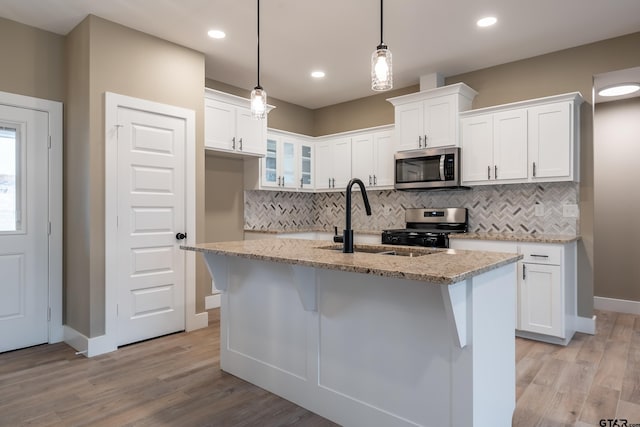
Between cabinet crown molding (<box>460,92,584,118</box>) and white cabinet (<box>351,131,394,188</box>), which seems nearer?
cabinet crown molding (<box>460,92,584,118</box>)

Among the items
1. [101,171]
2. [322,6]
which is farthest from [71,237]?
[322,6]

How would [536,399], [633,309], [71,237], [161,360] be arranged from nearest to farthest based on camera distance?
[536,399] → [161,360] → [71,237] → [633,309]

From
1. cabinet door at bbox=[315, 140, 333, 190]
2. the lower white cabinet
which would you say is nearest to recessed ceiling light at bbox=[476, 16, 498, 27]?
the lower white cabinet

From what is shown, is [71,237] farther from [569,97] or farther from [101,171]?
[569,97]

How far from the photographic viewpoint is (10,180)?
3264mm

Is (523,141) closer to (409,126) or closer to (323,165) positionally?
(409,126)

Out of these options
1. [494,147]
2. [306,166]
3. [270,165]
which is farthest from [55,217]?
[494,147]

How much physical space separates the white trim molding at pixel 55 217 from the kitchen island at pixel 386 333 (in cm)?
180

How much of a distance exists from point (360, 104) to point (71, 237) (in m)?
3.87

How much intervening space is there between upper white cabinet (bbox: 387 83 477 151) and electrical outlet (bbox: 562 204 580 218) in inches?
48.5

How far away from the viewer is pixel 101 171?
3.18m

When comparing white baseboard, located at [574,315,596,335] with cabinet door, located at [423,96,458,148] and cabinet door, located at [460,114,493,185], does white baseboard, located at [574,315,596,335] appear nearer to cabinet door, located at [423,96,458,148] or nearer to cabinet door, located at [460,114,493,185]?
cabinet door, located at [460,114,493,185]

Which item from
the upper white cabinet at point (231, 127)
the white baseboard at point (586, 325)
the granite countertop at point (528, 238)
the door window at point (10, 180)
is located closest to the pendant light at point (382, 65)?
the granite countertop at point (528, 238)

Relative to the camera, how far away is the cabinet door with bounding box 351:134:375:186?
5.06m
